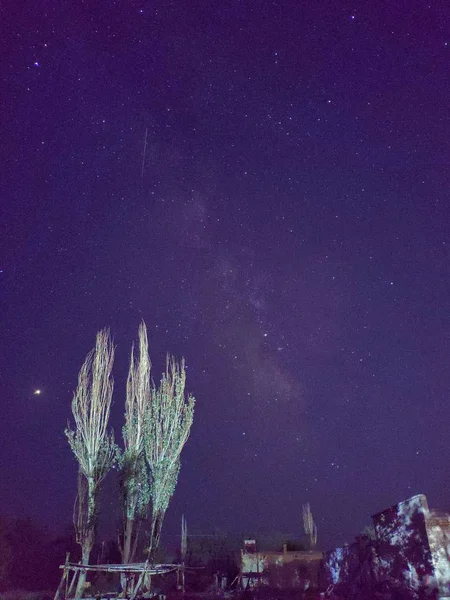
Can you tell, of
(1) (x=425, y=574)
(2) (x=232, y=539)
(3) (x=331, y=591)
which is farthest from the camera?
(2) (x=232, y=539)

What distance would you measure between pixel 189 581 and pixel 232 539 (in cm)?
2533

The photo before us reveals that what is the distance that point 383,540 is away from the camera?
38.0 ft

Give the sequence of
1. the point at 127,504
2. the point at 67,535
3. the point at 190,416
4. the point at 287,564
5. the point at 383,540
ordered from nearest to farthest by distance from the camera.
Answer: the point at 383,540 < the point at 127,504 < the point at 190,416 < the point at 287,564 < the point at 67,535

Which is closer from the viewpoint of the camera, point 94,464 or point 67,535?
point 94,464

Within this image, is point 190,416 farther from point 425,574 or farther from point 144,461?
point 425,574

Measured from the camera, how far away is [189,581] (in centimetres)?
3044

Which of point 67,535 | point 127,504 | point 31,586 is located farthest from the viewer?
point 67,535

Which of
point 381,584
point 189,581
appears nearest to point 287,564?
point 189,581

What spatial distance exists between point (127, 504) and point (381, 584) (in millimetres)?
12929

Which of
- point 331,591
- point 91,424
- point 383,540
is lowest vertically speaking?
point 331,591

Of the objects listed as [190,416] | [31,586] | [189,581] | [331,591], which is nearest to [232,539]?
[189,581]

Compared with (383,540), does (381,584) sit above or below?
below

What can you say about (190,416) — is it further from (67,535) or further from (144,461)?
(67,535)

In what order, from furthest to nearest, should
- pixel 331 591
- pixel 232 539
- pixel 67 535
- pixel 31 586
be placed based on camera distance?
1. pixel 232 539
2. pixel 67 535
3. pixel 31 586
4. pixel 331 591
